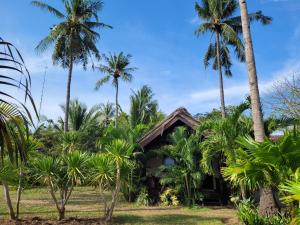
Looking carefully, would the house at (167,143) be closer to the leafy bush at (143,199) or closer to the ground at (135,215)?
the leafy bush at (143,199)

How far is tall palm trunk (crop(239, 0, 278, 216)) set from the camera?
1030cm

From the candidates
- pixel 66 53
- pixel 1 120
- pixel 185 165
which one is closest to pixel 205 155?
pixel 185 165

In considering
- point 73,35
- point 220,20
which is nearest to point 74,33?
point 73,35

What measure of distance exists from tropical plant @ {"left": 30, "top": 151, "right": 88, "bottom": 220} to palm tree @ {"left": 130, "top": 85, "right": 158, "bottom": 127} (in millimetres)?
14055

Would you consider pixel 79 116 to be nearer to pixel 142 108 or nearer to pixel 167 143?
pixel 142 108

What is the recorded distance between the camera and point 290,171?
5.62m

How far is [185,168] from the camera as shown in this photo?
16.6m

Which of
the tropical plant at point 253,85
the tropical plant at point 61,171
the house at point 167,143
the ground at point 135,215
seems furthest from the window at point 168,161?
the tropical plant at point 253,85

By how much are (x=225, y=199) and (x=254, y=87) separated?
26.8 ft

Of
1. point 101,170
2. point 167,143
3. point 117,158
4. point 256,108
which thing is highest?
point 167,143

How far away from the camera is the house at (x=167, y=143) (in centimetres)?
1766

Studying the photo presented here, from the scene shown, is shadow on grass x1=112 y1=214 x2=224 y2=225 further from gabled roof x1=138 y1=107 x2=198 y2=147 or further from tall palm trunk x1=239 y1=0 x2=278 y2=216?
gabled roof x1=138 y1=107 x2=198 y2=147

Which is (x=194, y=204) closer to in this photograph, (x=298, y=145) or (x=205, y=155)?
(x=205, y=155)

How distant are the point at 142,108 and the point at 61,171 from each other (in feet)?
60.9
